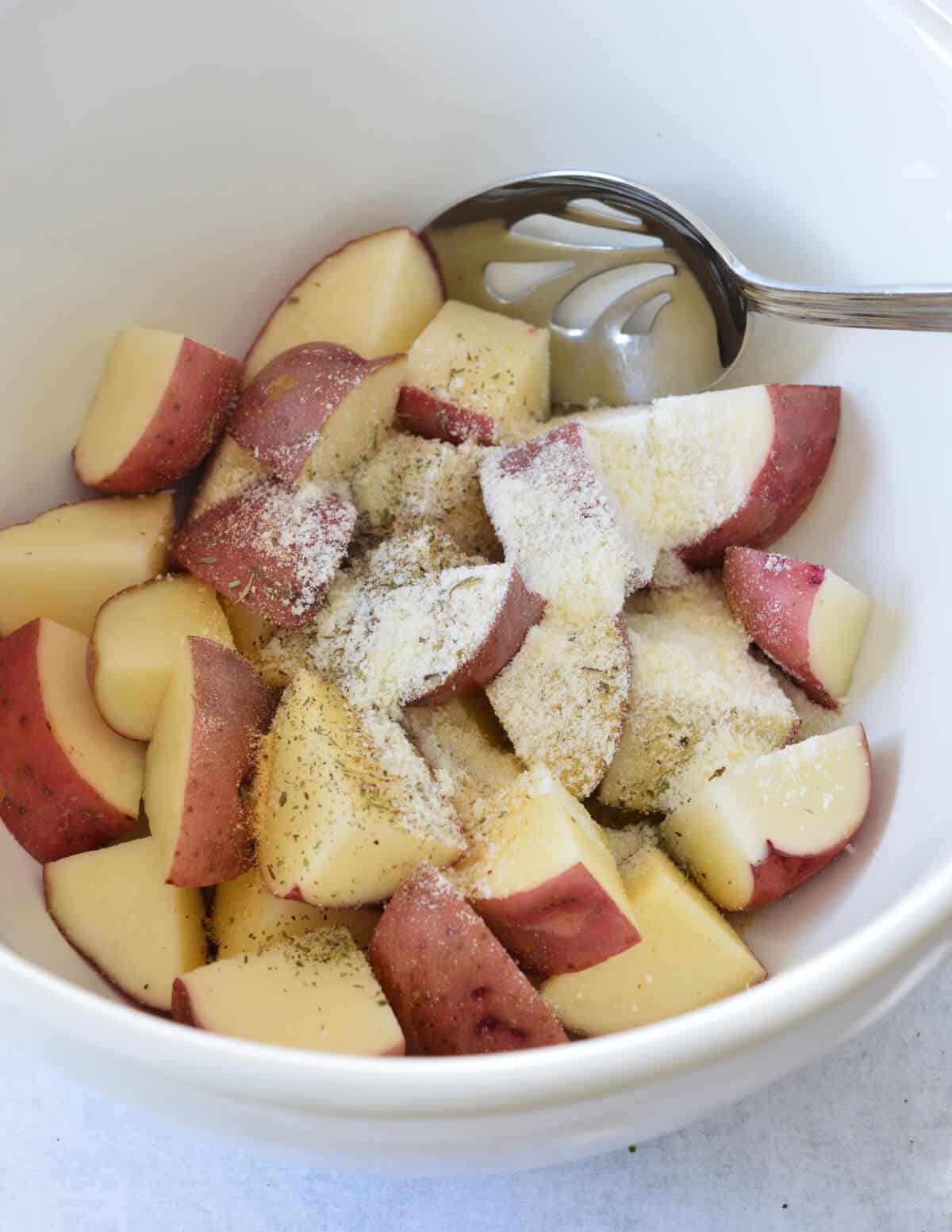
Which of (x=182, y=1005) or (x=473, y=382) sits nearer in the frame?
(x=182, y=1005)

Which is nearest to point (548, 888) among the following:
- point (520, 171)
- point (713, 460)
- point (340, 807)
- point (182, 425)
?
point (340, 807)

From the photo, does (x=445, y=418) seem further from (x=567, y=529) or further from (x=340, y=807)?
(x=340, y=807)

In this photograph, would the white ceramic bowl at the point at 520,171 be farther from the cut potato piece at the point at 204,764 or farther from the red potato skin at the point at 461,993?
the red potato skin at the point at 461,993

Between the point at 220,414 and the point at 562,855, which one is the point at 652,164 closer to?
the point at 220,414

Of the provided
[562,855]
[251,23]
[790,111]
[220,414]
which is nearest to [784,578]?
[562,855]

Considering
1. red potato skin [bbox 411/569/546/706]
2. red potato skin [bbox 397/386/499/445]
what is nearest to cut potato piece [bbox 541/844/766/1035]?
red potato skin [bbox 411/569/546/706]

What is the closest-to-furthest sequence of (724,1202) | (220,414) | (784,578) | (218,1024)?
(218,1024), (724,1202), (784,578), (220,414)

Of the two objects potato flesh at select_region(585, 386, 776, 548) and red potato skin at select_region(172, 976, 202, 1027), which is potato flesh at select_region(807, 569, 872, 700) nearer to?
potato flesh at select_region(585, 386, 776, 548)
